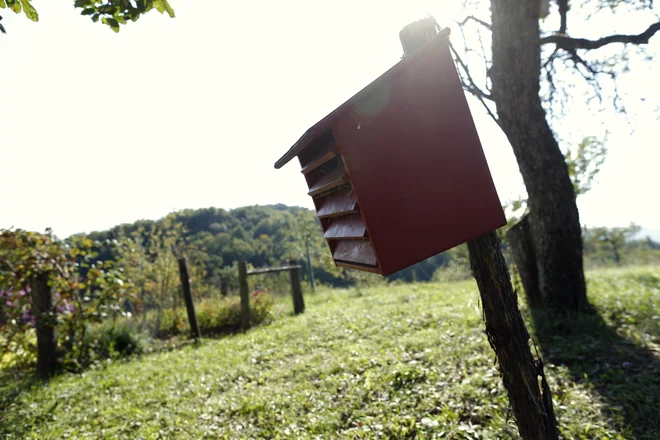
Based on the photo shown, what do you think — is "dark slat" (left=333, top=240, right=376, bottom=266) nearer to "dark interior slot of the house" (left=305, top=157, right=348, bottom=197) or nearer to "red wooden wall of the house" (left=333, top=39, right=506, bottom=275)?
"red wooden wall of the house" (left=333, top=39, right=506, bottom=275)

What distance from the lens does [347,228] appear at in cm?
183

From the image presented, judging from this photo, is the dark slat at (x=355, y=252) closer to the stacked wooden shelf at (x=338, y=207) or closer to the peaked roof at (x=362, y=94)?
the stacked wooden shelf at (x=338, y=207)

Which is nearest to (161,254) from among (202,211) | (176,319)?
(176,319)

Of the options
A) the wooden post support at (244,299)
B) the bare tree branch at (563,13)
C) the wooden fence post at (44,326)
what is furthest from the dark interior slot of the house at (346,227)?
the bare tree branch at (563,13)

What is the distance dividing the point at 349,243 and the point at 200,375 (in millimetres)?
4433

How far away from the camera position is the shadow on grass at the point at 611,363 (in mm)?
2715

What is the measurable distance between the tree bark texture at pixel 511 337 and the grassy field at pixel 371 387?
0.67 ft

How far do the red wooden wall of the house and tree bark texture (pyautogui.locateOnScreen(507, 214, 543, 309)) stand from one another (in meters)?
4.47

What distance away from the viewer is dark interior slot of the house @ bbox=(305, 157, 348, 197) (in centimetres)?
171

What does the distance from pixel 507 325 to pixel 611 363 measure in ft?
9.02

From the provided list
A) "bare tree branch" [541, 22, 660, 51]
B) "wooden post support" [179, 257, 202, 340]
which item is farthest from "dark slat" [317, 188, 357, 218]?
"wooden post support" [179, 257, 202, 340]

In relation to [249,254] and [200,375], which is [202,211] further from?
[200,375]

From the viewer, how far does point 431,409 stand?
127 inches

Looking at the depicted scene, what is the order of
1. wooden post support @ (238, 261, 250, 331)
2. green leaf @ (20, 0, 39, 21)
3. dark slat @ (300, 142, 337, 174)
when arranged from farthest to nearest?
wooden post support @ (238, 261, 250, 331), green leaf @ (20, 0, 39, 21), dark slat @ (300, 142, 337, 174)
